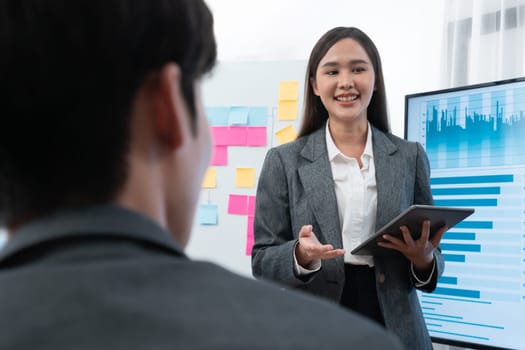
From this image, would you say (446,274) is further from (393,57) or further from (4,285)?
(4,285)

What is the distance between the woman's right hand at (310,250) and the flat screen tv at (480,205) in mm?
669

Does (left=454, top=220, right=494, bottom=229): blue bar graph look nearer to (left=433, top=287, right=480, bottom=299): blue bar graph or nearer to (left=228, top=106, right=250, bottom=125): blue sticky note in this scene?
(left=433, top=287, right=480, bottom=299): blue bar graph

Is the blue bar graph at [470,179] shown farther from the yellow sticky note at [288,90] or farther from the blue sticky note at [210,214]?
the blue sticky note at [210,214]

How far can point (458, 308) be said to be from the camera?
1881mm

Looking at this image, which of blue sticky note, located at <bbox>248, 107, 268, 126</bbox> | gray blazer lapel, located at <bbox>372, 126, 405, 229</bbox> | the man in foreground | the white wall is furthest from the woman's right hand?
blue sticky note, located at <bbox>248, 107, 268, 126</bbox>

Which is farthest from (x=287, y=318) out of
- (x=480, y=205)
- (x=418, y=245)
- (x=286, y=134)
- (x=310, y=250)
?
(x=286, y=134)

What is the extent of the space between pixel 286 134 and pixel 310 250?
138 cm

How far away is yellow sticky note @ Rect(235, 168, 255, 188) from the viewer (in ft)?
9.14

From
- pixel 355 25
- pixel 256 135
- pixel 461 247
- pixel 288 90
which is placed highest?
pixel 355 25

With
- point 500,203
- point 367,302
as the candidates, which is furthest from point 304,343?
point 500,203

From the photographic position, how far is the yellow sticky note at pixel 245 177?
2.79 m

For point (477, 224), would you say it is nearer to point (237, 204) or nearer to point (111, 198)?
point (237, 204)

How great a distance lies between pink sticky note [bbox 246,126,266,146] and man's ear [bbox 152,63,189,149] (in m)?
2.32

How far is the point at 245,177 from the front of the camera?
280 centimetres
